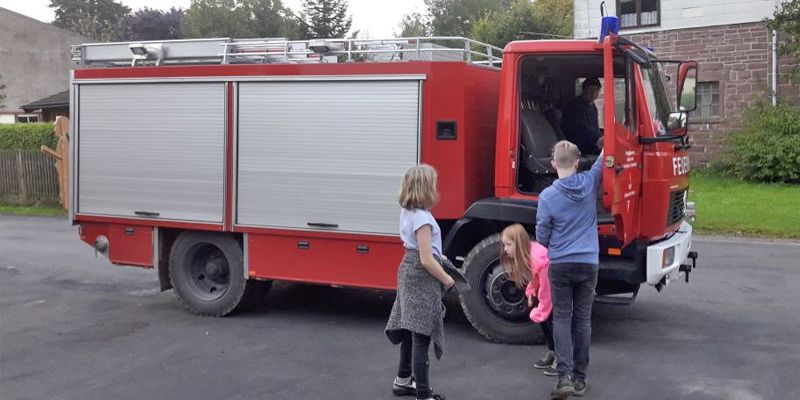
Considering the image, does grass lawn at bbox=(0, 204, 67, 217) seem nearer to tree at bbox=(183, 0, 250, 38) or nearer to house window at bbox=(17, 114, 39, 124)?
house window at bbox=(17, 114, 39, 124)

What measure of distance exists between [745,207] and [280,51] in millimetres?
12170

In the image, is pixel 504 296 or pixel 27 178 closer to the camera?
pixel 504 296

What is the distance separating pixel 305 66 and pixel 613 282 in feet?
11.4

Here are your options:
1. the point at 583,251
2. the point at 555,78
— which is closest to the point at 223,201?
the point at 555,78

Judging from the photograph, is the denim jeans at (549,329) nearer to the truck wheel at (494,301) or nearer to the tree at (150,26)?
the truck wheel at (494,301)

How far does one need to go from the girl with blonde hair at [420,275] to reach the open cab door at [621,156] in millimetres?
1705

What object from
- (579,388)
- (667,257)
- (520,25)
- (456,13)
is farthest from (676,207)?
(456,13)

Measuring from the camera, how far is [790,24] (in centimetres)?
2131

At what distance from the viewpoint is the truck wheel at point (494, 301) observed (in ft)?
25.4

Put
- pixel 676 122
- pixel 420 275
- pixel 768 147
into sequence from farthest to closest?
pixel 768 147 < pixel 676 122 < pixel 420 275

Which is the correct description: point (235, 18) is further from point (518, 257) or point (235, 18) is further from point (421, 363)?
point (421, 363)

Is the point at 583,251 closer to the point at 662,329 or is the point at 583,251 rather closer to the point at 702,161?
the point at 662,329

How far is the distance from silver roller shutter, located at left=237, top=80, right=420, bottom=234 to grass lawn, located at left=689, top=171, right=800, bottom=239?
30.9 ft

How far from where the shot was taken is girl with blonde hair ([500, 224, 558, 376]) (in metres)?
6.75
